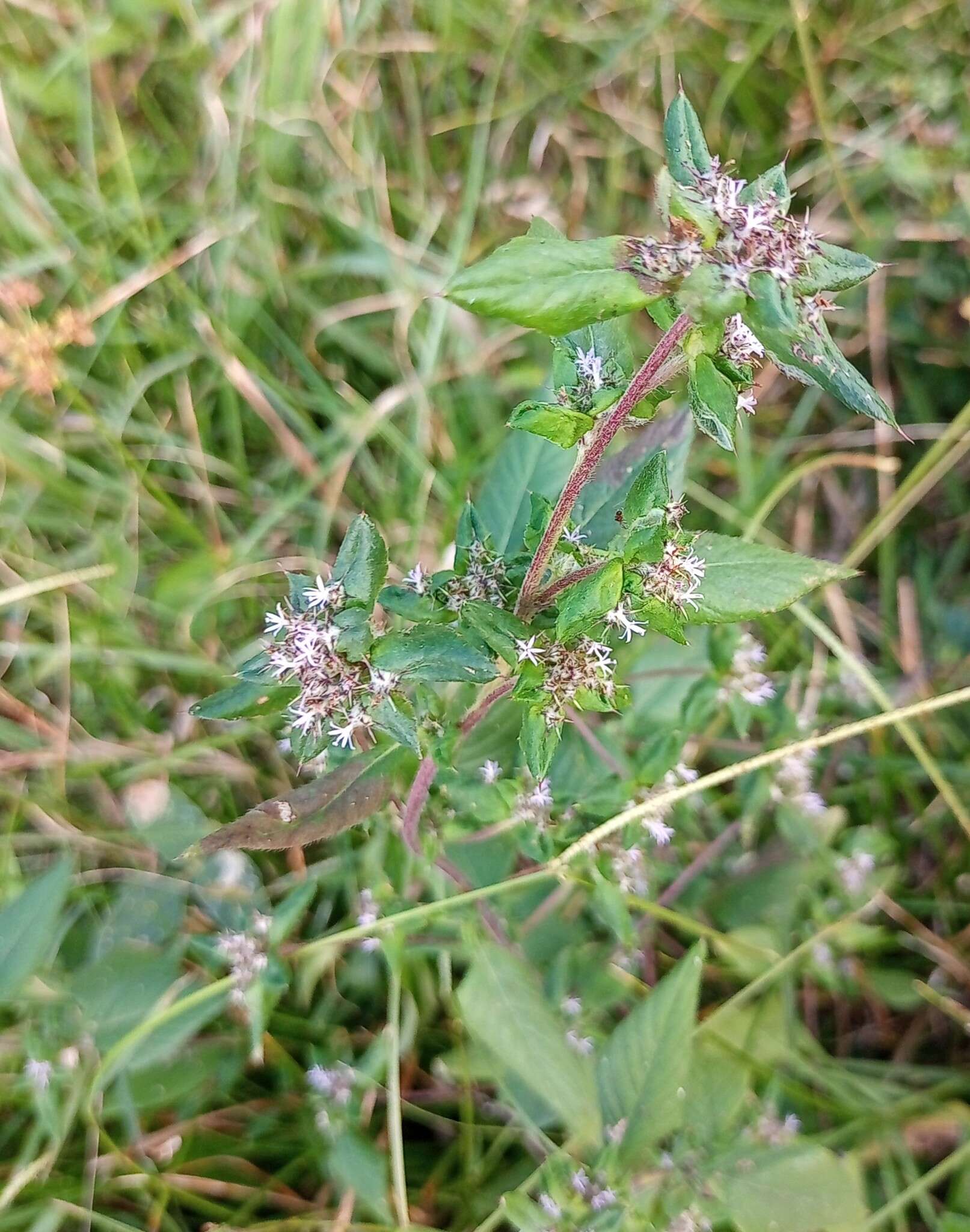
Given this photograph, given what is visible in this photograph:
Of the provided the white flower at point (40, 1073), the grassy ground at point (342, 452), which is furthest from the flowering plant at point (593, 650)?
the white flower at point (40, 1073)

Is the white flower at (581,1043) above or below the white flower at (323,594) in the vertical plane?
below

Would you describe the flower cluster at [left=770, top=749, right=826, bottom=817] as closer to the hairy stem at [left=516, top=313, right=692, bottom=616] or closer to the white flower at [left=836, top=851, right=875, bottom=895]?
the white flower at [left=836, top=851, right=875, bottom=895]

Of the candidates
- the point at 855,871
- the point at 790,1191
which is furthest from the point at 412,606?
the point at 855,871

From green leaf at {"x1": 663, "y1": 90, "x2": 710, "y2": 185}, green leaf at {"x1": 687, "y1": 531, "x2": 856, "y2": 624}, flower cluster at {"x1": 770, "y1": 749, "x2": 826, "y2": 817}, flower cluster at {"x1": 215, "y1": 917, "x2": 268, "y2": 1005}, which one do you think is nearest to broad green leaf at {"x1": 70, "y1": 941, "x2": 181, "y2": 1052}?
flower cluster at {"x1": 215, "y1": 917, "x2": 268, "y2": 1005}

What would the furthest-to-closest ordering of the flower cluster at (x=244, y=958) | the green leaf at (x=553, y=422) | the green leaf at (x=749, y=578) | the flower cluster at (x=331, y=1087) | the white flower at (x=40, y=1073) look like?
the flower cluster at (x=331, y=1087), the white flower at (x=40, y=1073), the flower cluster at (x=244, y=958), the green leaf at (x=749, y=578), the green leaf at (x=553, y=422)

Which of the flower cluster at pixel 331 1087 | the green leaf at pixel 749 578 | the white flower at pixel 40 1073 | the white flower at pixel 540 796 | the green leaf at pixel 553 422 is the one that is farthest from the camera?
the flower cluster at pixel 331 1087

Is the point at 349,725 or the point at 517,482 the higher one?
the point at 517,482

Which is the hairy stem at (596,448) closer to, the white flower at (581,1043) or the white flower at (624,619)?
the white flower at (624,619)

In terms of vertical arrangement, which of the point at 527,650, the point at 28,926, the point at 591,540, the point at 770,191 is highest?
the point at 770,191

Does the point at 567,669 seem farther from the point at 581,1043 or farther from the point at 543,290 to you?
the point at 581,1043
